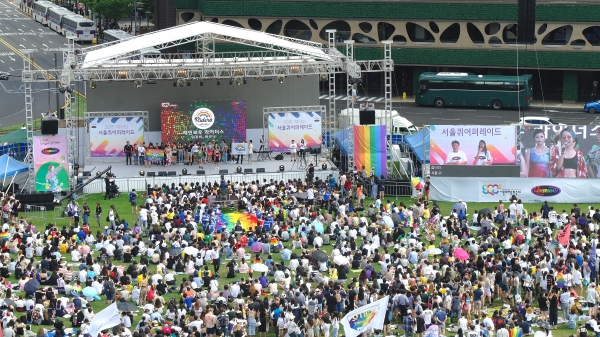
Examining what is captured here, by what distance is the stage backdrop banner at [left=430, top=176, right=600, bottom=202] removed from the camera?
5303 centimetres

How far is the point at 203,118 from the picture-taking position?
6028 centimetres

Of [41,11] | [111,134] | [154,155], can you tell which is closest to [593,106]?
[154,155]

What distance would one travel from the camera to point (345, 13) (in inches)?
3282

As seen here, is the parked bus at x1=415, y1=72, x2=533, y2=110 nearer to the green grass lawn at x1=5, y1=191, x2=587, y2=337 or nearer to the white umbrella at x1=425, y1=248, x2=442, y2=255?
the green grass lawn at x1=5, y1=191, x2=587, y2=337

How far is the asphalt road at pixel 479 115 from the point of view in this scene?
7238 centimetres

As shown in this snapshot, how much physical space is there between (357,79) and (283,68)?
377 cm

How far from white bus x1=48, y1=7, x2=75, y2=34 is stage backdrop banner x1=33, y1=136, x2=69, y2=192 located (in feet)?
179

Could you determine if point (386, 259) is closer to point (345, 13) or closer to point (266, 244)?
point (266, 244)

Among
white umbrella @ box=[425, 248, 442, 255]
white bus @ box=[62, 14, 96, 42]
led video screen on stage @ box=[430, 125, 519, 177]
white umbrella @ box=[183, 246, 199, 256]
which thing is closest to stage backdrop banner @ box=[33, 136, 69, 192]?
white umbrella @ box=[183, 246, 199, 256]

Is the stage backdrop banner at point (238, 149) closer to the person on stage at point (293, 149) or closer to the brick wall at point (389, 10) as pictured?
the person on stage at point (293, 149)

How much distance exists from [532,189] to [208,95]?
17113 mm

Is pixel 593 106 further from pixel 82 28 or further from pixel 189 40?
pixel 82 28

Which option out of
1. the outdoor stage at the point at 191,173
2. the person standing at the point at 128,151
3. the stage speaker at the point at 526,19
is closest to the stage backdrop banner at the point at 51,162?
the outdoor stage at the point at 191,173

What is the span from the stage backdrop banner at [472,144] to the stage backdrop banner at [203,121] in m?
10.5
